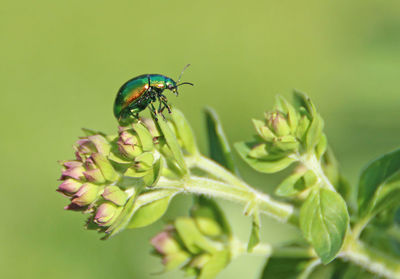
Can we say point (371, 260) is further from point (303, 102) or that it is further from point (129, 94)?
point (129, 94)

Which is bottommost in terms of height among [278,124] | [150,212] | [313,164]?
[313,164]

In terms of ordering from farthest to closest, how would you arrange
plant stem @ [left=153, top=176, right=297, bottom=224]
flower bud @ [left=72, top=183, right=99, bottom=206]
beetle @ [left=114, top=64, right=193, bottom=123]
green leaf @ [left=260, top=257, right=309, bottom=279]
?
green leaf @ [left=260, top=257, right=309, bottom=279], beetle @ [left=114, top=64, right=193, bottom=123], plant stem @ [left=153, top=176, right=297, bottom=224], flower bud @ [left=72, top=183, right=99, bottom=206]

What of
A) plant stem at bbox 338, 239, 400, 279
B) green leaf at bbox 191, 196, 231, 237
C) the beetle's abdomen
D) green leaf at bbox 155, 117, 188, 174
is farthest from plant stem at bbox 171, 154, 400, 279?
the beetle's abdomen

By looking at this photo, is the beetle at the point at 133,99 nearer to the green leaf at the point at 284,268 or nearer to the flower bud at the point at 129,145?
the flower bud at the point at 129,145

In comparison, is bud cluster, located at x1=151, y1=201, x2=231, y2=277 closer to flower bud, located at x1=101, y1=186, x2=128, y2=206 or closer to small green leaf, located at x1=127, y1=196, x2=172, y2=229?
small green leaf, located at x1=127, y1=196, x2=172, y2=229

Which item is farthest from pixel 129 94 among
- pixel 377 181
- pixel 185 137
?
pixel 377 181

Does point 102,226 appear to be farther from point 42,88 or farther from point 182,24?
point 182,24
